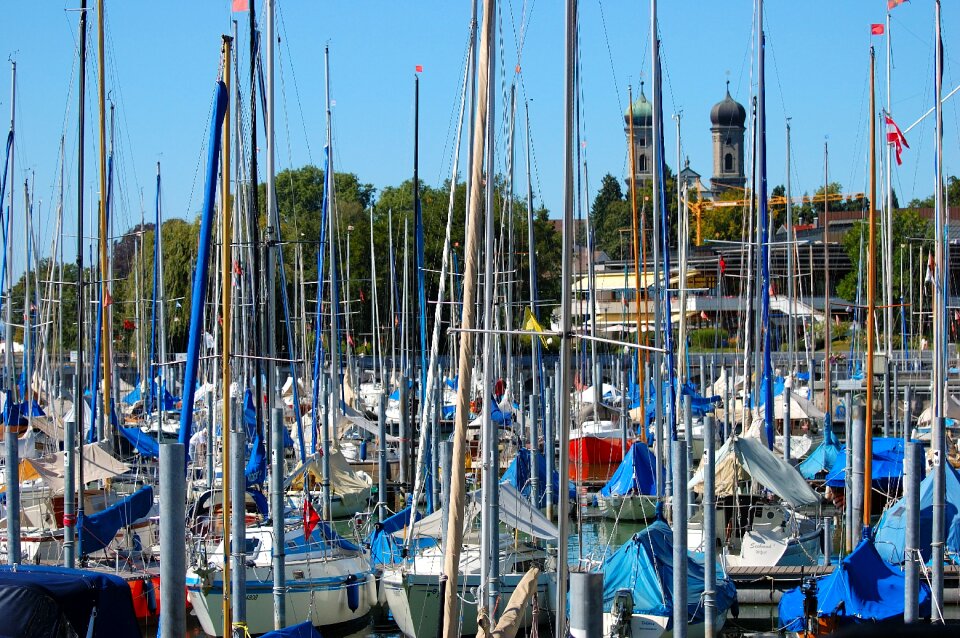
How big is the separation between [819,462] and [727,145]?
148814 millimetres

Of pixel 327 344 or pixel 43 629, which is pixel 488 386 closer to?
pixel 43 629

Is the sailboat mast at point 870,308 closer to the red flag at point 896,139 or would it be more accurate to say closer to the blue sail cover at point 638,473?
the red flag at point 896,139

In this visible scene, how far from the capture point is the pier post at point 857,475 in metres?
20.7

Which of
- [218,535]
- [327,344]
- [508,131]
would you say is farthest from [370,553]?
[327,344]

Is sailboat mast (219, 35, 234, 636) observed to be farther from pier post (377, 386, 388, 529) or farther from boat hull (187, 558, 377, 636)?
pier post (377, 386, 388, 529)

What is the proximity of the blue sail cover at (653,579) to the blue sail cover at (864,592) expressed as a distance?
4.79 ft

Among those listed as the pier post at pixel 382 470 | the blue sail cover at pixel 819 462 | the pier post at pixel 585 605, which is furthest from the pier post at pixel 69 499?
the blue sail cover at pixel 819 462

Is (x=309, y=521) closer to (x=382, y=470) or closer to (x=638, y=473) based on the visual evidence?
(x=382, y=470)

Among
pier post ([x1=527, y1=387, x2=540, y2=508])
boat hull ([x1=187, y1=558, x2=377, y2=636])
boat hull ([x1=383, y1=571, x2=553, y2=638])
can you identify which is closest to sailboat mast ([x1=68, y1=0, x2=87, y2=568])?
boat hull ([x1=187, y1=558, x2=377, y2=636])

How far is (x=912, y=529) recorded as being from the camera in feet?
53.0

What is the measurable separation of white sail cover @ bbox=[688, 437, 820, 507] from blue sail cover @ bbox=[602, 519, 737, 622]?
359cm

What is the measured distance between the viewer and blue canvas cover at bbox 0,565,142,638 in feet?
34.1

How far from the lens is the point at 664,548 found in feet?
63.3

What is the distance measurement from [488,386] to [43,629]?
5976mm
